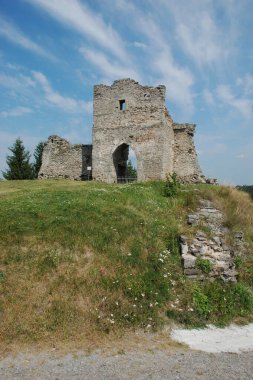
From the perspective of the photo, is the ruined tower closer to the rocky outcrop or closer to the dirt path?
the rocky outcrop

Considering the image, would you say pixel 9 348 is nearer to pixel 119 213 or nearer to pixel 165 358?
pixel 165 358

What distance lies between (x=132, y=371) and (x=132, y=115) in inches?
761

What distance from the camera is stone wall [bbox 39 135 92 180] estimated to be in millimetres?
27109

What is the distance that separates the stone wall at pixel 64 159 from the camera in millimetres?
27109

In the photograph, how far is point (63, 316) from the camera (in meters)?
8.31

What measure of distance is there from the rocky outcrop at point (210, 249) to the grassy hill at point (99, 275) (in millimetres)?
284

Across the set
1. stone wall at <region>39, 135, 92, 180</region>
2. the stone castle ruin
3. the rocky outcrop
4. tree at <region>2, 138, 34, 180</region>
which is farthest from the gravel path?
tree at <region>2, 138, 34, 180</region>

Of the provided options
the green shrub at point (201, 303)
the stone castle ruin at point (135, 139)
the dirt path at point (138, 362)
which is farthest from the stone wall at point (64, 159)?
the dirt path at point (138, 362)

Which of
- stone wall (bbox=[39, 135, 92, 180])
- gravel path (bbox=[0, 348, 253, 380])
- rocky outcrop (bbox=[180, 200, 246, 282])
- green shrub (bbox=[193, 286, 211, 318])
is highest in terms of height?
stone wall (bbox=[39, 135, 92, 180])

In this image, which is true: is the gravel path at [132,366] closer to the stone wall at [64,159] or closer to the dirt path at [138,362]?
the dirt path at [138,362]

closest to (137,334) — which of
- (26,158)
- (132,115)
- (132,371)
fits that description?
(132,371)

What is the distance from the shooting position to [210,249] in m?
11.0

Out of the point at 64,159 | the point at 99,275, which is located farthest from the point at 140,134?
the point at 99,275

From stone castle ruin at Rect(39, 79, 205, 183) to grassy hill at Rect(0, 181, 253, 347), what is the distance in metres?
10.5
